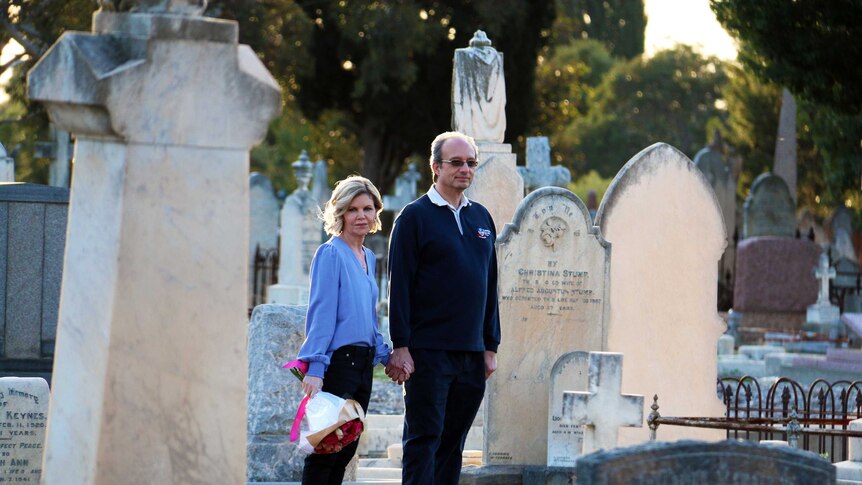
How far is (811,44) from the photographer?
20.1 metres

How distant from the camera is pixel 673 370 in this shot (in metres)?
Answer: 10.4

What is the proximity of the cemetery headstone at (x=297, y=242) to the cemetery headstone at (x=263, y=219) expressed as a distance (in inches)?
110

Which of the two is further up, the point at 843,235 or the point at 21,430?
the point at 843,235

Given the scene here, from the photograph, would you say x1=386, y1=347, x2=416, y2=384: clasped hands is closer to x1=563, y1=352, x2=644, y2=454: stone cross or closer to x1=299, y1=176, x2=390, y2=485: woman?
x1=299, y1=176, x2=390, y2=485: woman

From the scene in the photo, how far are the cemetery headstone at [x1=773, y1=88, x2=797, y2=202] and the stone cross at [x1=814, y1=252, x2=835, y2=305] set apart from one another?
10832 millimetres

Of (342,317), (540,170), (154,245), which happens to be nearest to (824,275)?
(540,170)

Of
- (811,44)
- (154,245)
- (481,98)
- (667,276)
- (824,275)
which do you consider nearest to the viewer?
(154,245)

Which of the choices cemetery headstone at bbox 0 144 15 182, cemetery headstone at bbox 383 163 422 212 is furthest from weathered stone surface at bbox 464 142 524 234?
cemetery headstone at bbox 383 163 422 212

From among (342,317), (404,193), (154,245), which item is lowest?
(342,317)

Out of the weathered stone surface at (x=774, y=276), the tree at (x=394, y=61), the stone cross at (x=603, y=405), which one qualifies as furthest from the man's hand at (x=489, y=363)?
the tree at (x=394, y=61)

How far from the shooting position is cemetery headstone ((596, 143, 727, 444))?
33.7 ft

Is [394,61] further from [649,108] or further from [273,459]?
[649,108]

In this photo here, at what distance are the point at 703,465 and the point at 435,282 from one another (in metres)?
2.10

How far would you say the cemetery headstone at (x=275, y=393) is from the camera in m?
8.88
